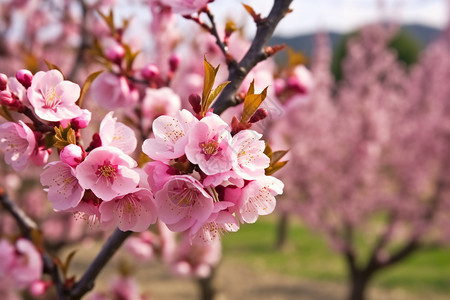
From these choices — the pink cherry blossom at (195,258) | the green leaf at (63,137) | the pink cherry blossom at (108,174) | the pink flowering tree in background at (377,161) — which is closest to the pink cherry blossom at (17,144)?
the green leaf at (63,137)

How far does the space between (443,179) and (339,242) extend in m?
2.10

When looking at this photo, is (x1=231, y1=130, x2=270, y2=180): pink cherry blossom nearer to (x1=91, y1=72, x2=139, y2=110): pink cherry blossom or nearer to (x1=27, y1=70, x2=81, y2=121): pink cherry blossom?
(x1=27, y1=70, x2=81, y2=121): pink cherry blossom

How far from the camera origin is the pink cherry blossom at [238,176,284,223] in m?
1.03

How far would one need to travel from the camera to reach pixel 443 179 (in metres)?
7.77

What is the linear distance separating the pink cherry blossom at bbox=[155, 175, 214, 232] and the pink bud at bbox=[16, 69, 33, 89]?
510 mm

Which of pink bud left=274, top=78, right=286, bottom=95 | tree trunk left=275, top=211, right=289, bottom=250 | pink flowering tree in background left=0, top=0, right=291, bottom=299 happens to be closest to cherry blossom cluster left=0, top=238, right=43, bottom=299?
pink flowering tree in background left=0, top=0, right=291, bottom=299

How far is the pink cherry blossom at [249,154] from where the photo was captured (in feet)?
3.27

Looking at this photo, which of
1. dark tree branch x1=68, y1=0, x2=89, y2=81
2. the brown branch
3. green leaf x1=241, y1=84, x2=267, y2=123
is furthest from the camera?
dark tree branch x1=68, y1=0, x2=89, y2=81

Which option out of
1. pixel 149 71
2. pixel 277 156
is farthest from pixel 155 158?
pixel 149 71

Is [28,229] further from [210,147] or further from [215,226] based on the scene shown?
[210,147]

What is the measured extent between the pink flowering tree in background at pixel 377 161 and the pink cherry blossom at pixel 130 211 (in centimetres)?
704

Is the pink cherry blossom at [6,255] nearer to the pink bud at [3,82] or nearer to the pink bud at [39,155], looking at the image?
the pink bud at [39,155]

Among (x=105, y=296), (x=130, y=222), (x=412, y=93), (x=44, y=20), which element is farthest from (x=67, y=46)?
(x=130, y=222)

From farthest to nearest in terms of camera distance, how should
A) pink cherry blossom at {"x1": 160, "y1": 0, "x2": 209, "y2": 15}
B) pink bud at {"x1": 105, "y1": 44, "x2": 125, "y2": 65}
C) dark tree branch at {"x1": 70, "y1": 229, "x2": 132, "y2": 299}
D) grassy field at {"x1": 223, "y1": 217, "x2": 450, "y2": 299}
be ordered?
1. grassy field at {"x1": 223, "y1": 217, "x2": 450, "y2": 299}
2. pink bud at {"x1": 105, "y1": 44, "x2": 125, "y2": 65}
3. pink cherry blossom at {"x1": 160, "y1": 0, "x2": 209, "y2": 15}
4. dark tree branch at {"x1": 70, "y1": 229, "x2": 132, "y2": 299}
